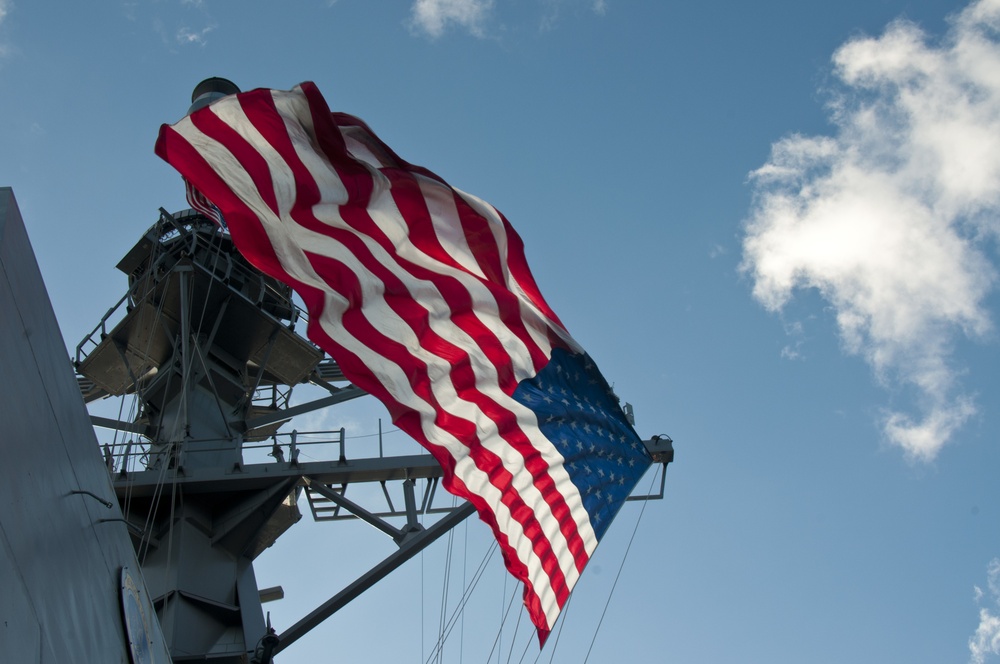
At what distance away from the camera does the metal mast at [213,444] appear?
12.0 metres

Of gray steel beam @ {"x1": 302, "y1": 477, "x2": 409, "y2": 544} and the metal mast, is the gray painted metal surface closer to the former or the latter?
the metal mast

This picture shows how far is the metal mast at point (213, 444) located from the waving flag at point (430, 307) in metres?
3.05

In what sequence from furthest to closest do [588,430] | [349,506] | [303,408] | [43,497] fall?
[303,408]
[349,506]
[588,430]
[43,497]

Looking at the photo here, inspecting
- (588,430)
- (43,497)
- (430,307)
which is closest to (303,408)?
(588,430)

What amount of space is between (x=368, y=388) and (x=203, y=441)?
256 inches

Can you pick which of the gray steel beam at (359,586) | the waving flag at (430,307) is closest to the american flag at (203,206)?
the gray steel beam at (359,586)

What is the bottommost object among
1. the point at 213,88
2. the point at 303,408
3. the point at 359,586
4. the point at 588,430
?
the point at 359,586

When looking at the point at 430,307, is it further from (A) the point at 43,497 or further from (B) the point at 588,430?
(A) the point at 43,497

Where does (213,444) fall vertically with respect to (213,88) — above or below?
below

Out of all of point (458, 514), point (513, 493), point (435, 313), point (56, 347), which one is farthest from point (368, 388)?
point (458, 514)

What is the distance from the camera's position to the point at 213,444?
13977 mm

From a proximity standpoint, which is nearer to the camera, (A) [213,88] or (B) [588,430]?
(B) [588,430]

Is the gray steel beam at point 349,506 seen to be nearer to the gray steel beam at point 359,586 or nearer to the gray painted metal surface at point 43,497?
the gray steel beam at point 359,586

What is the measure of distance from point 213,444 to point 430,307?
699 cm
